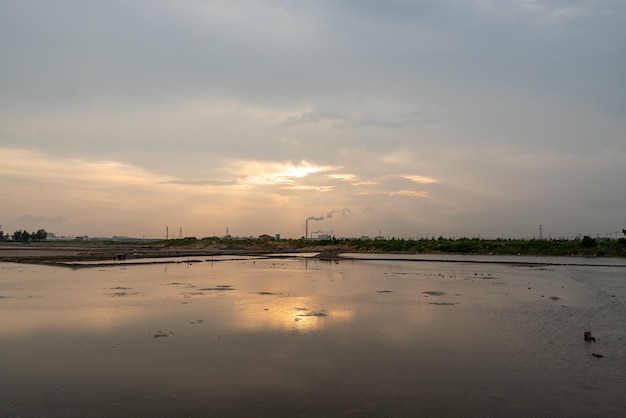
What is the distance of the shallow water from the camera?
28.2ft

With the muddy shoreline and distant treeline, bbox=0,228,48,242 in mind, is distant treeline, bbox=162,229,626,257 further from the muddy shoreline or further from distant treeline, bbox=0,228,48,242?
distant treeline, bbox=0,228,48,242

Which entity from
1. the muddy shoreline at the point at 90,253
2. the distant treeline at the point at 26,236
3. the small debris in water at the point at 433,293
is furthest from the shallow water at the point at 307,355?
the distant treeline at the point at 26,236

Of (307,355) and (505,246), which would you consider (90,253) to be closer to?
(307,355)

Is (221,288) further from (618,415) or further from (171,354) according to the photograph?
(618,415)

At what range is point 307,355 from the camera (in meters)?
11.8

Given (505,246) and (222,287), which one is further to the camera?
(505,246)

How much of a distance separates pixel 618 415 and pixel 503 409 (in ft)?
7.38

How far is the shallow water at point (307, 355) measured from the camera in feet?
28.2

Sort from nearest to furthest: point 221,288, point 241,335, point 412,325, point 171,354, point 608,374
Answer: point 608,374 < point 171,354 < point 241,335 < point 412,325 < point 221,288

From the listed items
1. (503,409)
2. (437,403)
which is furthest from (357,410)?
(503,409)

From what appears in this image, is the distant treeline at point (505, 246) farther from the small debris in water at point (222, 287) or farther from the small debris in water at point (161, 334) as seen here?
the small debris in water at point (161, 334)

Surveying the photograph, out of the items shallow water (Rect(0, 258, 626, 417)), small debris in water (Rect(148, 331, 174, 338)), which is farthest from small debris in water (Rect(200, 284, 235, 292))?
small debris in water (Rect(148, 331, 174, 338))

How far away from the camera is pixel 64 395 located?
873 centimetres

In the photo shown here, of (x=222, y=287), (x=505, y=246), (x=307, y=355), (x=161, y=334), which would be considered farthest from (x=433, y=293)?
(x=505, y=246)
